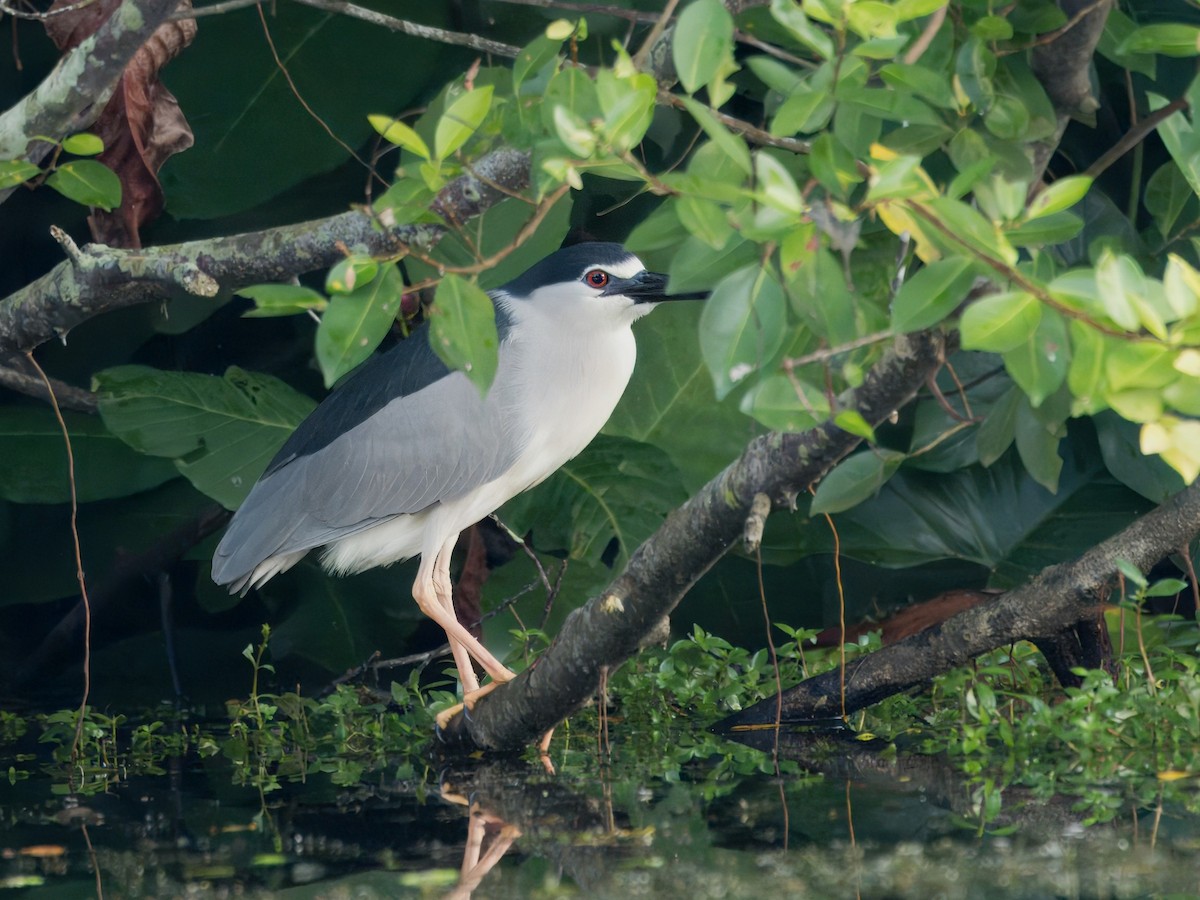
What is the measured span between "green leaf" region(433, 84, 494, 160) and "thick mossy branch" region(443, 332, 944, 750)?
0.64 meters

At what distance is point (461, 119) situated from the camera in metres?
1.58

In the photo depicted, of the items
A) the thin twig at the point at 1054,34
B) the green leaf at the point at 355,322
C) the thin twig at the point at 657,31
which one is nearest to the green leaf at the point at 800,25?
the green leaf at the point at 355,322

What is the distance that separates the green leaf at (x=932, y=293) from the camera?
1.37 metres

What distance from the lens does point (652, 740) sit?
2.96 metres

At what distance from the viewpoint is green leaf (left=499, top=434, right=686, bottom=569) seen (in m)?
3.52

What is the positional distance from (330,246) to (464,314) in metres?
1.42

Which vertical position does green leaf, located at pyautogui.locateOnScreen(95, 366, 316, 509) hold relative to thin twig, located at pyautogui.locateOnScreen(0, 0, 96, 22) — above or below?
below

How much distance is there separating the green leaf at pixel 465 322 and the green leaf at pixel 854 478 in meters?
0.86

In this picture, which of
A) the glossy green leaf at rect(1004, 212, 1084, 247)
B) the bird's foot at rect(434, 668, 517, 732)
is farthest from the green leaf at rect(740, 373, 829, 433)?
the bird's foot at rect(434, 668, 517, 732)

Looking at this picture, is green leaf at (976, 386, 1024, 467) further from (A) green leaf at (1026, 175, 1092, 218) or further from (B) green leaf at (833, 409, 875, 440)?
(A) green leaf at (1026, 175, 1092, 218)

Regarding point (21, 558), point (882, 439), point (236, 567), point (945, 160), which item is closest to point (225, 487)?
point (236, 567)

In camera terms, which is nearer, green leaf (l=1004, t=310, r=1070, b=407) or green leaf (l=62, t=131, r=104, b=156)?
green leaf (l=1004, t=310, r=1070, b=407)

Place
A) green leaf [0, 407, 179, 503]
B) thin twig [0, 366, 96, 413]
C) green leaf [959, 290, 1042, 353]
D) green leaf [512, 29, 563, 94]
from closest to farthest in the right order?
green leaf [959, 290, 1042, 353], green leaf [512, 29, 563, 94], thin twig [0, 366, 96, 413], green leaf [0, 407, 179, 503]

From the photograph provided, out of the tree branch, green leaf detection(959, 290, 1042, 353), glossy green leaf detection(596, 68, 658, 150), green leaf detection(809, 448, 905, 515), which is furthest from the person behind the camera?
the tree branch
